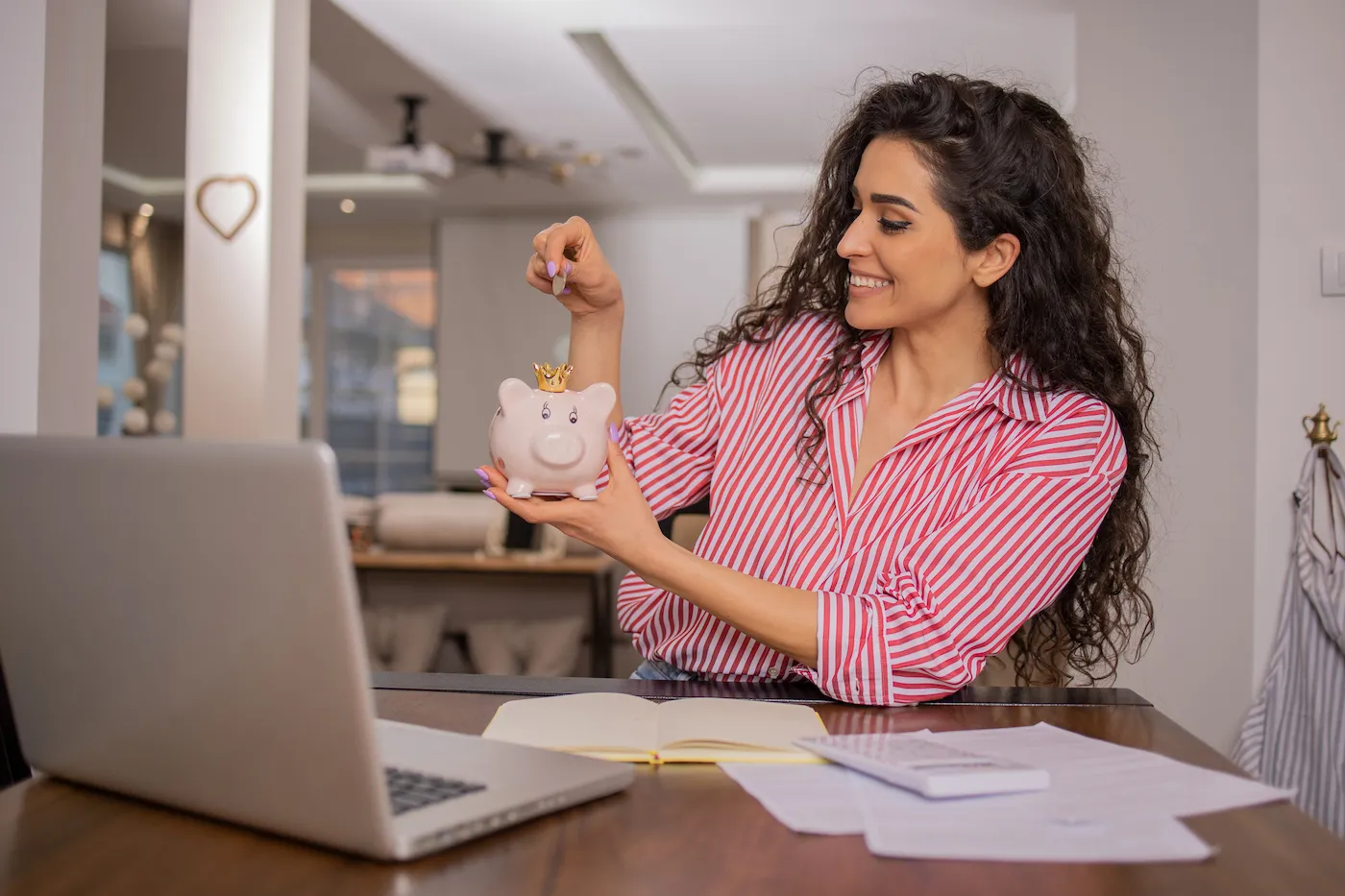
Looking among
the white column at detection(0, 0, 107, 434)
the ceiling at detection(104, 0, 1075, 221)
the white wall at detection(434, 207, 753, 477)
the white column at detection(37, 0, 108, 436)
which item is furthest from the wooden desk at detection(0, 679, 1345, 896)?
the white wall at detection(434, 207, 753, 477)

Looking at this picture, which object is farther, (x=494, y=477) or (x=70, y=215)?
(x=70, y=215)

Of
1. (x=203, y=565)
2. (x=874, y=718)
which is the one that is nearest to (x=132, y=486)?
(x=203, y=565)

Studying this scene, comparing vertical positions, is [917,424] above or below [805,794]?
above

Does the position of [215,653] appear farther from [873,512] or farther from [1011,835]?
[873,512]

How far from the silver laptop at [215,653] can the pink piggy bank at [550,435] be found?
0.99ft

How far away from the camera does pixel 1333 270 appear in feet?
6.94

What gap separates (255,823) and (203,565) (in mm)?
154

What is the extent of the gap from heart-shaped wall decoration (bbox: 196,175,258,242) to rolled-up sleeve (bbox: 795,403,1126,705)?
235 centimetres

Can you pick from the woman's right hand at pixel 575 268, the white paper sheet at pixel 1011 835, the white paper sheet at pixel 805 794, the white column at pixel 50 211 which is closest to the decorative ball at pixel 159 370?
the white column at pixel 50 211

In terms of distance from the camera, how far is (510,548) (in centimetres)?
397

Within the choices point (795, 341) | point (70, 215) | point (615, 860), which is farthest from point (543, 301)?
point (615, 860)

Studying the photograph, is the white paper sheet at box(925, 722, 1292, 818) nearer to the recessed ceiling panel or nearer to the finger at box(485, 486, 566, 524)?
the finger at box(485, 486, 566, 524)

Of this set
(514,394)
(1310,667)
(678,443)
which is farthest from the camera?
(1310,667)

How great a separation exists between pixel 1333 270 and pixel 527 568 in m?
2.52
